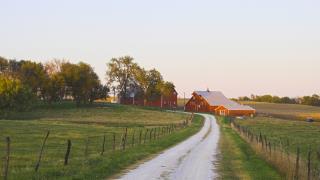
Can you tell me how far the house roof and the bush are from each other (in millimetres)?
66898

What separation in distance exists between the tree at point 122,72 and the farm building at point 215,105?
20.6 metres

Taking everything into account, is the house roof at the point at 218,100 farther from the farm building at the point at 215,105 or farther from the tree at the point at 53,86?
the tree at the point at 53,86

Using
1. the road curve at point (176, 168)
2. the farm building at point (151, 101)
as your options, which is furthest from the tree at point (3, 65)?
the road curve at point (176, 168)

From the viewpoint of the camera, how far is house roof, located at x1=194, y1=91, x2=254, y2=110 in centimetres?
16800

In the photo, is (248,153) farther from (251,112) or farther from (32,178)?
(251,112)

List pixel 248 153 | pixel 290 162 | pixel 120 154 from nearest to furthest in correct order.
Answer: pixel 290 162
pixel 120 154
pixel 248 153

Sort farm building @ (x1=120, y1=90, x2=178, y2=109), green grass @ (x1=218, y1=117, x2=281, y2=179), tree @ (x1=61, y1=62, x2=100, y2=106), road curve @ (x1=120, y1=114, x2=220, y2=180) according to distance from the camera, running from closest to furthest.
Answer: road curve @ (x1=120, y1=114, x2=220, y2=180), green grass @ (x1=218, y1=117, x2=281, y2=179), tree @ (x1=61, y1=62, x2=100, y2=106), farm building @ (x1=120, y1=90, x2=178, y2=109)

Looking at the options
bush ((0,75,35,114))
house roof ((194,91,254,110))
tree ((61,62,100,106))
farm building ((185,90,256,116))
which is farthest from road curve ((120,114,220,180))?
house roof ((194,91,254,110))

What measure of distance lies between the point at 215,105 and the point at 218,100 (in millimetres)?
5743

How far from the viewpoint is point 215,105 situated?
17525 cm

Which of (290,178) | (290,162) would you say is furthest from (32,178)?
(290,162)

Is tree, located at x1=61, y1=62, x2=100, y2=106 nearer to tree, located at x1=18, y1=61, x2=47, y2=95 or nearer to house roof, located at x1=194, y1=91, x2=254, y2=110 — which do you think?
tree, located at x1=18, y1=61, x2=47, y2=95

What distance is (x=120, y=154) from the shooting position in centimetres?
3409

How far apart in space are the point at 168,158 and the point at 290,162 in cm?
901
